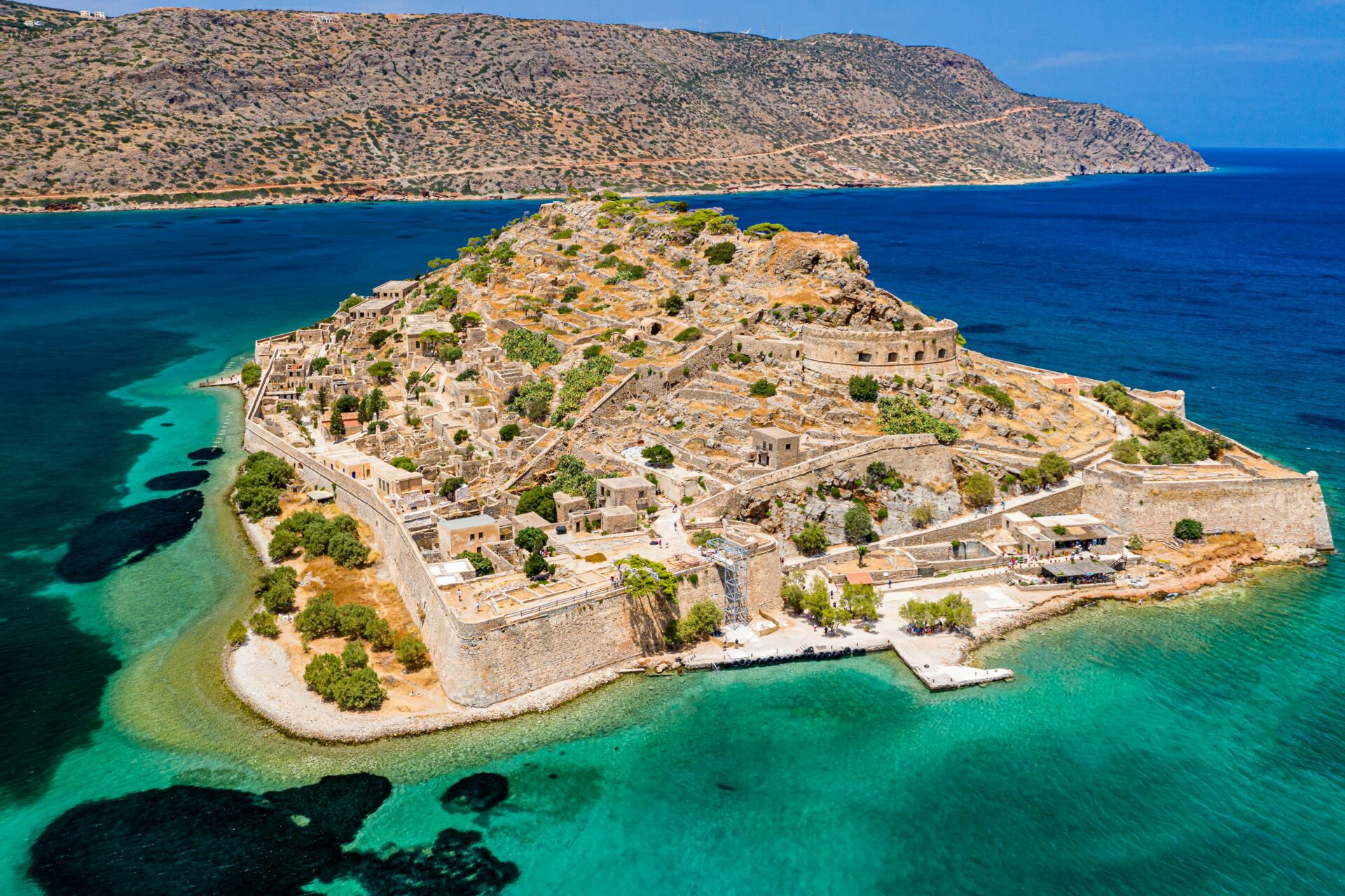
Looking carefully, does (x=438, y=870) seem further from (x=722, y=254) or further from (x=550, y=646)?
(x=722, y=254)

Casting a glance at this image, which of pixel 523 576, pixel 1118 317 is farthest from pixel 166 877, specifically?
pixel 1118 317

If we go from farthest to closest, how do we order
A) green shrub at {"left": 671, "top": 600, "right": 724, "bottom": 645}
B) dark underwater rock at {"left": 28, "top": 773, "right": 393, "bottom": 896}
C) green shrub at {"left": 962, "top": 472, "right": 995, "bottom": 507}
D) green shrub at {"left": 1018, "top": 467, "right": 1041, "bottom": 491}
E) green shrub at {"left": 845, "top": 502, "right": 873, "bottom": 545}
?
green shrub at {"left": 1018, "top": 467, "right": 1041, "bottom": 491} < green shrub at {"left": 962, "top": 472, "right": 995, "bottom": 507} < green shrub at {"left": 845, "top": 502, "right": 873, "bottom": 545} < green shrub at {"left": 671, "top": 600, "right": 724, "bottom": 645} < dark underwater rock at {"left": 28, "top": 773, "right": 393, "bottom": 896}

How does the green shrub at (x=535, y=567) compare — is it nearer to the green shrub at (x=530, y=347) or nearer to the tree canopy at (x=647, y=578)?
the tree canopy at (x=647, y=578)

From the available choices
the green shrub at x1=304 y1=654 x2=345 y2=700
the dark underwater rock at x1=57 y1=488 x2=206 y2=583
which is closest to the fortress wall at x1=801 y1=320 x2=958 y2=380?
the green shrub at x1=304 y1=654 x2=345 y2=700

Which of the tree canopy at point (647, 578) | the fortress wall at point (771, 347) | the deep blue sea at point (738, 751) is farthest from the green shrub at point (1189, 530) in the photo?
the tree canopy at point (647, 578)

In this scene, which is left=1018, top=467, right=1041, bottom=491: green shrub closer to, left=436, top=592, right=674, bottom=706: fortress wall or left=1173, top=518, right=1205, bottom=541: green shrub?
left=1173, top=518, right=1205, bottom=541: green shrub

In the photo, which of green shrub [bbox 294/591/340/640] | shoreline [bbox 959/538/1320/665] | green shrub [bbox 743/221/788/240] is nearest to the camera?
green shrub [bbox 294/591/340/640]
